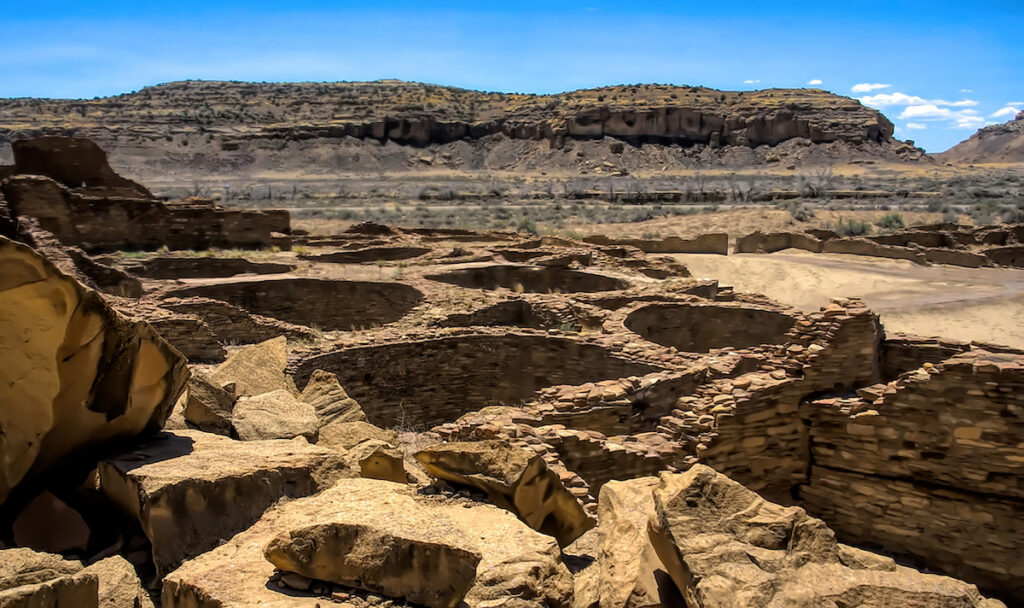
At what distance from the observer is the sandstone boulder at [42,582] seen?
2.32m

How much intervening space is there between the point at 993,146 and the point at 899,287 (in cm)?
13536

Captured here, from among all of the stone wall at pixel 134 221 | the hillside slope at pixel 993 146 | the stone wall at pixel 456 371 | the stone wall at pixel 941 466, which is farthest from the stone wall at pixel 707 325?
the hillside slope at pixel 993 146

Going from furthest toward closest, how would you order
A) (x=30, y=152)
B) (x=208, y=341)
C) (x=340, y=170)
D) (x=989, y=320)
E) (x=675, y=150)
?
→ (x=675, y=150) < (x=340, y=170) < (x=30, y=152) < (x=989, y=320) < (x=208, y=341)

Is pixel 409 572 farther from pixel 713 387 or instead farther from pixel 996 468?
pixel 996 468

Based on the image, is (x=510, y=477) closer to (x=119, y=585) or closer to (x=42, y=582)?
(x=119, y=585)

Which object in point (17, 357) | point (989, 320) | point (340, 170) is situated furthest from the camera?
point (340, 170)

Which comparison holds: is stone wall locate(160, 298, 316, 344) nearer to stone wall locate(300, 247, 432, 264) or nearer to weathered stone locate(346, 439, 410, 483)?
weathered stone locate(346, 439, 410, 483)

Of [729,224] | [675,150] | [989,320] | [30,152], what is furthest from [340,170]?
[989,320]

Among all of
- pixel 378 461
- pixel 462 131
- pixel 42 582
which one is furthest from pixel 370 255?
pixel 462 131

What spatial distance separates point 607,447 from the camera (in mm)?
5637

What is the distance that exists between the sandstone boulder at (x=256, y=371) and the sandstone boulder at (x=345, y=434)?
1.11 meters

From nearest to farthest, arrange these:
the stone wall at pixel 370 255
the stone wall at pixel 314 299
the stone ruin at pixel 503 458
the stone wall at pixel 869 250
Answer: the stone ruin at pixel 503 458, the stone wall at pixel 314 299, the stone wall at pixel 370 255, the stone wall at pixel 869 250

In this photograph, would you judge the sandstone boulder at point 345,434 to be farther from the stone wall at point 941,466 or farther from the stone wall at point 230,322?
the stone wall at point 230,322

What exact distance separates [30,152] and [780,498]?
22562 millimetres
